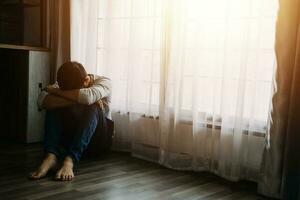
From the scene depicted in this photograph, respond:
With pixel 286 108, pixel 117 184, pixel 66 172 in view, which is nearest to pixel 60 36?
pixel 66 172

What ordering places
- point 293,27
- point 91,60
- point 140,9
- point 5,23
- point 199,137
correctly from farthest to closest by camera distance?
point 5,23 → point 91,60 → point 140,9 → point 199,137 → point 293,27

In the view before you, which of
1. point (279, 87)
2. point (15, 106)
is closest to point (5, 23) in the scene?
point (15, 106)

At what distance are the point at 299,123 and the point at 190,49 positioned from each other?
2.86 feet

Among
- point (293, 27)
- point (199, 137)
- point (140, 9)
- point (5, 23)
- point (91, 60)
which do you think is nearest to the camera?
point (293, 27)

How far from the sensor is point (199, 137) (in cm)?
253

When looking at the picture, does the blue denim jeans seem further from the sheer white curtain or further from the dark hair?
the sheer white curtain

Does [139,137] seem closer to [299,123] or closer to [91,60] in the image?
[91,60]

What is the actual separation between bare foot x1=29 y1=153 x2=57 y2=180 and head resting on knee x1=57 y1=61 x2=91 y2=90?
1.53 feet

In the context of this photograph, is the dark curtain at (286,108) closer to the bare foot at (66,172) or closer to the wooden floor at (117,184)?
the wooden floor at (117,184)

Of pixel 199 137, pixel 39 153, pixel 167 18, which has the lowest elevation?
pixel 39 153

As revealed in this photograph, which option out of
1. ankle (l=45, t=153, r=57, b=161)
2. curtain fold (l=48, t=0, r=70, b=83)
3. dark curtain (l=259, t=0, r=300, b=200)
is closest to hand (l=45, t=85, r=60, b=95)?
ankle (l=45, t=153, r=57, b=161)

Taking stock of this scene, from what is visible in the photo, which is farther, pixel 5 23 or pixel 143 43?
pixel 5 23

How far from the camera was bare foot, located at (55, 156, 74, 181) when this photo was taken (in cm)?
226

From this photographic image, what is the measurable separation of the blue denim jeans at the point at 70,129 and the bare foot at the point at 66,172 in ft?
0.14
